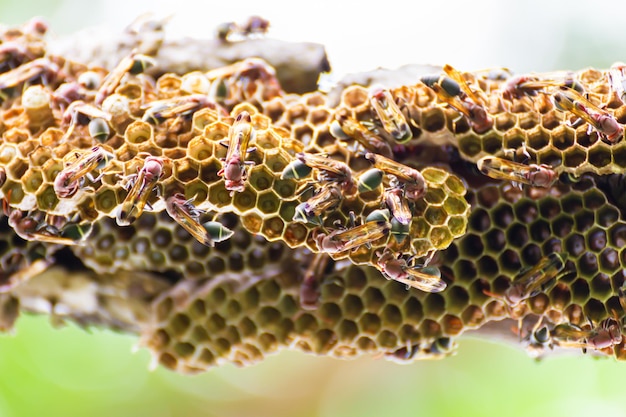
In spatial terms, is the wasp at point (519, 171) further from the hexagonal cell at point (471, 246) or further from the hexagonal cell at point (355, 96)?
the hexagonal cell at point (355, 96)

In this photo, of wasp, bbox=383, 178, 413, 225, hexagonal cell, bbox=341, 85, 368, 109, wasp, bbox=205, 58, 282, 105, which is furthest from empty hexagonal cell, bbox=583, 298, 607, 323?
wasp, bbox=205, 58, 282, 105

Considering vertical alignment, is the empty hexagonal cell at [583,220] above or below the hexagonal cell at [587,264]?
above

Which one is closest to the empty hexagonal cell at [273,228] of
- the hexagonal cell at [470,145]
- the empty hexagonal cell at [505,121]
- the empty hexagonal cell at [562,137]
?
the hexagonal cell at [470,145]

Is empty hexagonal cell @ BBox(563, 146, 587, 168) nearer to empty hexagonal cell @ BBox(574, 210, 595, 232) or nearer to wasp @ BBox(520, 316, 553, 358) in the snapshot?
empty hexagonal cell @ BBox(574, 210, 595, 232)

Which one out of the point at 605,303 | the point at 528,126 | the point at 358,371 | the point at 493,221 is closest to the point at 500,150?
the point at 528,126

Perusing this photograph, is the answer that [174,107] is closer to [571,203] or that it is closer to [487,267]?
[487,267]
